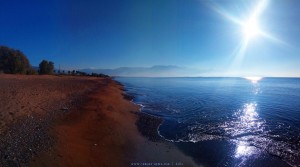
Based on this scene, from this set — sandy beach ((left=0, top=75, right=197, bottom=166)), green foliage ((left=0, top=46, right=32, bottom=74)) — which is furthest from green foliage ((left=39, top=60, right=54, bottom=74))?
sandy beach ((left=0, top=75, right=197, bottom=166))

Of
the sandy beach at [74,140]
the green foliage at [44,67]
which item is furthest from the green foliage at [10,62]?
the sandy beach at [74,140]

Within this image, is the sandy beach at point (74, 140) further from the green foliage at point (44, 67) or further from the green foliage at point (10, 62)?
the green foliage at point (44, 67)

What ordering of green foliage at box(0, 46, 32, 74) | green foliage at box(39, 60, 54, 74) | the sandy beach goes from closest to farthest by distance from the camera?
1. the sandy beach
2. green foliage at box(0, 46, 32, 74)
3. green foliage at box(39, 60, 54, 74)

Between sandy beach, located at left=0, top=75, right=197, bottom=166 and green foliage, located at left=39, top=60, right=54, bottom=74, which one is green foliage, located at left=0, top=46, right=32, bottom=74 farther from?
sandy beach, located at left=0, top=75, right=197, bottom=166

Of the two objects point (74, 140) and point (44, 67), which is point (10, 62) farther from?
point (74, 140)

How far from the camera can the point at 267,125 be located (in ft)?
68.8

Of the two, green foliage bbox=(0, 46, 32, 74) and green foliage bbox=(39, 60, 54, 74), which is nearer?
green foliage bbox=(0, 46, 32, 74)

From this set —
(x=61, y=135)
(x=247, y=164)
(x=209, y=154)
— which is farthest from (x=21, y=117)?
(x=247, y=164)

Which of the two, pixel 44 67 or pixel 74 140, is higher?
pixel 44 67

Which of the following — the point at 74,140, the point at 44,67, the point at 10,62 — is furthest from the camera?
the point at 44,67

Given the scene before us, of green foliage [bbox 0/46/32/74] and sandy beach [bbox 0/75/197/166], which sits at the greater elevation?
green foliage [bbox 0/46/32/74]

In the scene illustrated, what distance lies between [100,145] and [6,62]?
76479mm

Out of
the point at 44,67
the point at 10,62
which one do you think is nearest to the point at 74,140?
the point at 10,62

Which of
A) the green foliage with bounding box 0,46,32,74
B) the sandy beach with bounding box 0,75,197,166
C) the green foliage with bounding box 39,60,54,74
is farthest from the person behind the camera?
the green foliage with bounding box 39,60,54,74
